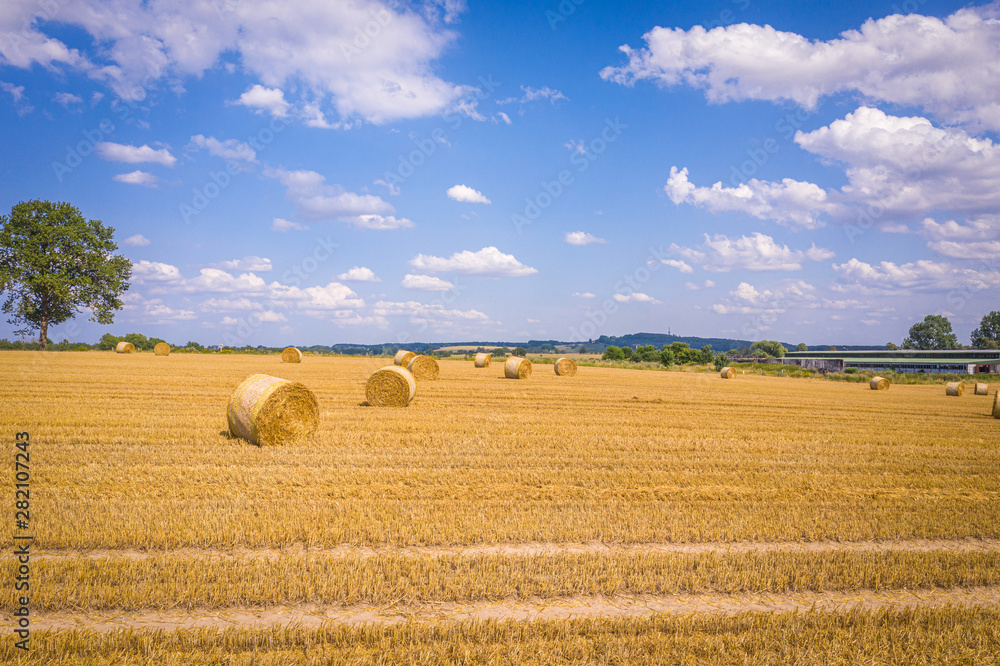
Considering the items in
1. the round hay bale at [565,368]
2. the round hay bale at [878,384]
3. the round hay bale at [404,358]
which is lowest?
the round hay bale at [878,384]

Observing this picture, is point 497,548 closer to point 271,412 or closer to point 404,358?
point 271,412

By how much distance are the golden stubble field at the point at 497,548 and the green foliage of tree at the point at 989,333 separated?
144m

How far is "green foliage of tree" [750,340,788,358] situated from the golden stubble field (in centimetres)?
11474

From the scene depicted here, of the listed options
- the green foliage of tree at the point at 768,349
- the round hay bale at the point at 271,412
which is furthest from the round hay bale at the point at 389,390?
the green foliage of tree at the point at 768,349

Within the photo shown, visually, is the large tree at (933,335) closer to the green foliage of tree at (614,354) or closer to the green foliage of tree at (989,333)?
the green foliage of tree at (989,333)

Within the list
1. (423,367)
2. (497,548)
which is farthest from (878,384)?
(497,548)

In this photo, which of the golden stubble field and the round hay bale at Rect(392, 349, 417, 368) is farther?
the round hay bale at Rect(392, 349, 417, 368)

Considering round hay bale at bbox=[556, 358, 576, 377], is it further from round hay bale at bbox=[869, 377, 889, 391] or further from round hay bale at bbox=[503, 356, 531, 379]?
round hay bale at bbox=[869, 377, 889, 391]

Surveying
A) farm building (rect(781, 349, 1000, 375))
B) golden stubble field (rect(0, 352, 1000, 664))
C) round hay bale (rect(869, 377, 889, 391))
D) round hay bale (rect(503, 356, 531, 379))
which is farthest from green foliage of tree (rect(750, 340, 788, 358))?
golden stubble field (rect(0, 352, 1000, 664))

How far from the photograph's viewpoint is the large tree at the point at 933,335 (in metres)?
124

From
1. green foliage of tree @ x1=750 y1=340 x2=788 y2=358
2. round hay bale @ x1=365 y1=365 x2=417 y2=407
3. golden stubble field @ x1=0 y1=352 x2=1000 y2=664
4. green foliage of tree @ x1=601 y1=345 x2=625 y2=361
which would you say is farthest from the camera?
green foliage of tree @ x1=750 y1=340 x2=788 y2=358

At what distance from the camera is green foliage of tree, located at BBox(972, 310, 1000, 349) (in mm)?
120244

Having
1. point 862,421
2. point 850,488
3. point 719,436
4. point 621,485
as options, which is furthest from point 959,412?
point 621,485

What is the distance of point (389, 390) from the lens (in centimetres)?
1686
